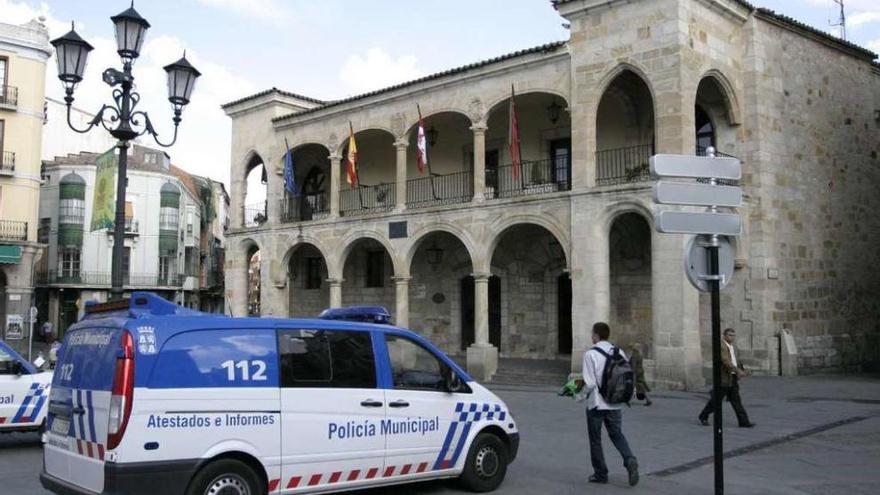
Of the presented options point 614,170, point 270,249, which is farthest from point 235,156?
point 614,170

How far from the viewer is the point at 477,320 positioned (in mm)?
19750

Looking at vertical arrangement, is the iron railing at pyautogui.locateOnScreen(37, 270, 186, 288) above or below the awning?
below

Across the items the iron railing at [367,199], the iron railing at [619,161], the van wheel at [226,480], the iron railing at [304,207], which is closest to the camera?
the van wheel at [226,480]

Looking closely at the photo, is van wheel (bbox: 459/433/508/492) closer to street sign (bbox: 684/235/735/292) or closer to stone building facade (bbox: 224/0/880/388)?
street sign (bbox: 684/235/735/292)

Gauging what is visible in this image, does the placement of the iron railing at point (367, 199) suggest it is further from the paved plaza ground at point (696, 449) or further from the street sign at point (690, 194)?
the street sign at point (690, 194)

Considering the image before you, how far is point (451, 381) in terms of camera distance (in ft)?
23.8

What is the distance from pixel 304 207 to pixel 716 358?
23.0 meters

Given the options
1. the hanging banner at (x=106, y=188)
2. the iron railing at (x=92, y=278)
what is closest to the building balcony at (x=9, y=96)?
the iron railing at (x=92, y=278)

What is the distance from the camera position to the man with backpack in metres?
7.27

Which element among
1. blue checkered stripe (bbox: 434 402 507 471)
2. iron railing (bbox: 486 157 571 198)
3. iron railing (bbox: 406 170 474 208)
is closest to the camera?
blue checkered stripe (bbox: 434 402 507 471)

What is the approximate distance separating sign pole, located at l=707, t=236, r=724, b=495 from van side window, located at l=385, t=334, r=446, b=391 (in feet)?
8.10

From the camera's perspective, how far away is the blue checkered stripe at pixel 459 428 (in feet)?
23.2

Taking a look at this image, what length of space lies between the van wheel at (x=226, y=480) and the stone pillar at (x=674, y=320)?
11732 mm

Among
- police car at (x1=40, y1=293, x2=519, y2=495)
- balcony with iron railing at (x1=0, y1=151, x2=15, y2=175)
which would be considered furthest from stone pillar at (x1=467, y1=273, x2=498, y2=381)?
balcony with iron railing at (x1=0, y1=151, x2=15, y2=175)
